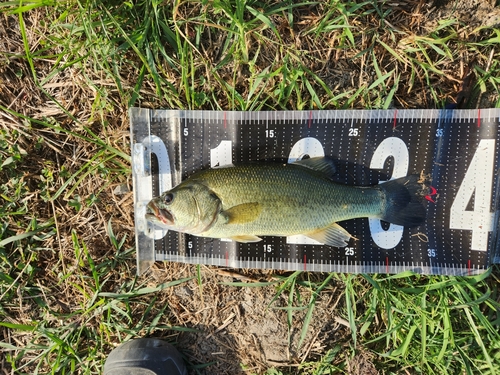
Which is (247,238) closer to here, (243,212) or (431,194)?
(243,212)

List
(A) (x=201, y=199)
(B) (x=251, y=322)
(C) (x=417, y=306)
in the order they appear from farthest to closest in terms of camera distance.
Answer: (B) (x=251, y=322) → (C) (x=417, y=306) → (A) (x=201, y=199)

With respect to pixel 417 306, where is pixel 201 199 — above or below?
above

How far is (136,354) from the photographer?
10.8ft

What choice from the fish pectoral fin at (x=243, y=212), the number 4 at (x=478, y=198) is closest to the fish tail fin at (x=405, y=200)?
the number 4 at (x=478, y=198)

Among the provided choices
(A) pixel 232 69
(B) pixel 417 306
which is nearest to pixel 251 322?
(B) pixel 417 306

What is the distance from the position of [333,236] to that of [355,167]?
71cm

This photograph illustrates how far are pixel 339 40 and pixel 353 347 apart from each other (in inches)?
118

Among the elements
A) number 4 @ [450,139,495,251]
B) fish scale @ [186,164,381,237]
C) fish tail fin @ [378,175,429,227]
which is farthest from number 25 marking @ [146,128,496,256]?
fish scale @ [186,164,381,237]

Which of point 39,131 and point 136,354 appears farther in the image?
point 39,131

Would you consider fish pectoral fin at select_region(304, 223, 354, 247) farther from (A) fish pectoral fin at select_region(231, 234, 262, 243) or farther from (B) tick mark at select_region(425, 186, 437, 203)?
(B) tick mark at select_region(425, 186, 437, 203)

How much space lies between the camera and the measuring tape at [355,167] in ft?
10.3

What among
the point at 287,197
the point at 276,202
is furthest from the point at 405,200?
the point at 276,202

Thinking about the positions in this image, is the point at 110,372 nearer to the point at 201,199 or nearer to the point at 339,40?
the point at 201,199

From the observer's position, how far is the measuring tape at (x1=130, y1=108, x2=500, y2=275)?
3.14 meters
